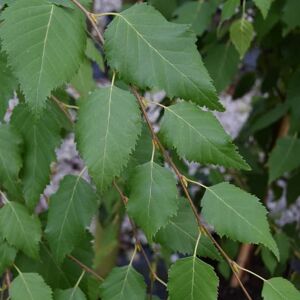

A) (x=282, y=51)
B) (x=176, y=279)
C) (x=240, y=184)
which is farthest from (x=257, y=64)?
(x=176, y=279)

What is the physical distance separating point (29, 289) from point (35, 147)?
0.18 meters

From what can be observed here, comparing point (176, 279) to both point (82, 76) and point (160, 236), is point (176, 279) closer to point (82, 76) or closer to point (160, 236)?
point (160, 236)

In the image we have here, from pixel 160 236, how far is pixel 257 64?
1.37 meters

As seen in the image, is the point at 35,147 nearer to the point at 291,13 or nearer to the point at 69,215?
the point at 69,215

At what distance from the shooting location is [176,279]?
0.65m

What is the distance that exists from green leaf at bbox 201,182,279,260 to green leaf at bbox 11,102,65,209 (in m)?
0.24

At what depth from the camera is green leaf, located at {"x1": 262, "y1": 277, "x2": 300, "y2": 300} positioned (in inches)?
26.3

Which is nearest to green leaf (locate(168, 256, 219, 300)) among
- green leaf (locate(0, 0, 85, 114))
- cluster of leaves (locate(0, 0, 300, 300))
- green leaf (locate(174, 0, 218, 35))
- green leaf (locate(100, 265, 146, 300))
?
cluster of leaves (locate(0, 0, 300, 300))

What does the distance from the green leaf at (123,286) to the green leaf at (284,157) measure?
73cm

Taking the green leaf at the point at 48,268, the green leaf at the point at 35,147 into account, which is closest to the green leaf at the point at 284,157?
the green leaf at the point at 48,268

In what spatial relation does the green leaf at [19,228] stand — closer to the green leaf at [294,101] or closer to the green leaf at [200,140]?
the green leaf at [200,140]

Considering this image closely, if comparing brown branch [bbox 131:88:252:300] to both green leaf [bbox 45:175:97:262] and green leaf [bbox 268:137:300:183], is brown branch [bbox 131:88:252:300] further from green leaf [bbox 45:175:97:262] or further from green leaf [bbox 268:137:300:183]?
green leaf [bbox 268:137:300:183]

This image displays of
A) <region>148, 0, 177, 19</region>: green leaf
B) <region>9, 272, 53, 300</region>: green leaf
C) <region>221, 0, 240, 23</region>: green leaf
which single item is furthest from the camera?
<region>148, 0, 177, 19</region>: green leaf

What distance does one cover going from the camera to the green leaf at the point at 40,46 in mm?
596
